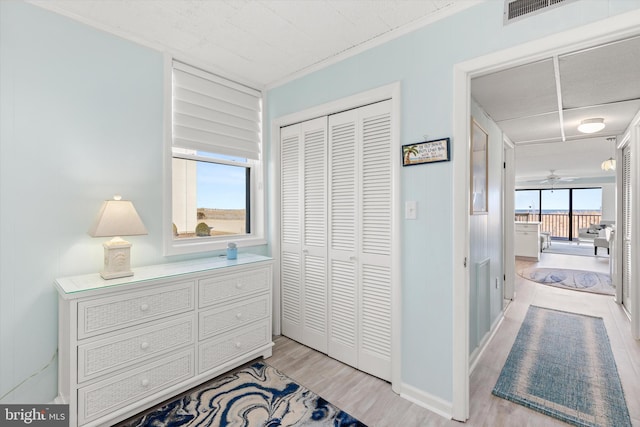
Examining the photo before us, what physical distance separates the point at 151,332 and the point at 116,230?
2.24 ft

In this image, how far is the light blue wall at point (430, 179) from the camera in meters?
1.83

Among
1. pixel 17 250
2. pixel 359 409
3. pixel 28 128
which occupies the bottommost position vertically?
pixel 359 409

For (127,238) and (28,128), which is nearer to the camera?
(28,128)

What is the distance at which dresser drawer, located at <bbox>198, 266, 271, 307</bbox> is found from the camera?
220 cm

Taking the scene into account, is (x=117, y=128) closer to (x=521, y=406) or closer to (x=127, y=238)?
(x=127, y=238)

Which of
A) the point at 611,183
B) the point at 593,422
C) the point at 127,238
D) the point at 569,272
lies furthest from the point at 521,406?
the point at 611,183

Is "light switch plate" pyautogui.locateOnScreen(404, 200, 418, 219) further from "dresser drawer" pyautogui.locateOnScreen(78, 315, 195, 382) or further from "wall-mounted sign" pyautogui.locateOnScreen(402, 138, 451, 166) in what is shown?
"dresser drawer" pyautogui.locateOnScreen(78, 315, 195, 382)

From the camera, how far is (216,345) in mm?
2256

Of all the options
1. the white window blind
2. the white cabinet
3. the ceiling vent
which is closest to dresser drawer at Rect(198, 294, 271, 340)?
the white window blind

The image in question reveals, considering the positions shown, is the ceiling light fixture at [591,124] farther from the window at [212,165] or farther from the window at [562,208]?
the window at [562,208]

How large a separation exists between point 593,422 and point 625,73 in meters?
2.29

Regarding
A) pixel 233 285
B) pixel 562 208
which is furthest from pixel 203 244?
pixel 562 208

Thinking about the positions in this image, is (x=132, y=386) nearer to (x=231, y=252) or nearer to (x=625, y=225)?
(x=231, y=252)

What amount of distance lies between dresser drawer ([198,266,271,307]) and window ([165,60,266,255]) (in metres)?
0.45
